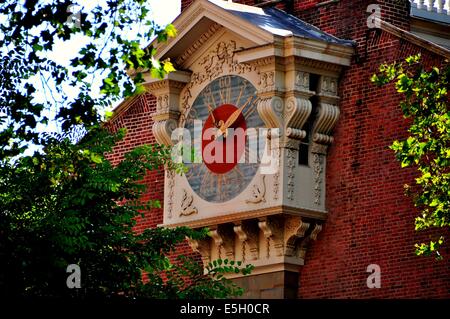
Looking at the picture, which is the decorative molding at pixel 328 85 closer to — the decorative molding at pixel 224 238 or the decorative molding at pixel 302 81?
the decorative molding at pixel 302 81

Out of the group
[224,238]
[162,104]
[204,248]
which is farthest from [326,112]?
[162,104]

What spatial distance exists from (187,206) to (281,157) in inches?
105

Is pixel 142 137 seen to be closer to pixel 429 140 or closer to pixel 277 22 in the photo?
pixel 277 22

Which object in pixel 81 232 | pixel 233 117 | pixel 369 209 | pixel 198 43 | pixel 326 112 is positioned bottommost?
pixel 81 232

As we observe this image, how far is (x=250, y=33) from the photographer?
37625 mm

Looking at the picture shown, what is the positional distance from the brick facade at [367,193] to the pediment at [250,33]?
53 cm

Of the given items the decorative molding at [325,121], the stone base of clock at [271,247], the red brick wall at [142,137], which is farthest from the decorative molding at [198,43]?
the stone base of clock at [271,247]

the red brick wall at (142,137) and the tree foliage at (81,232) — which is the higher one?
the red brick wall at (142,137)

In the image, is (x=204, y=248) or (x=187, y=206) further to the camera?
(x=204, y=248)

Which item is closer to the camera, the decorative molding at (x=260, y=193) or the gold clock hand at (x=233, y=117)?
the decorative molding at (x=260, y=193)

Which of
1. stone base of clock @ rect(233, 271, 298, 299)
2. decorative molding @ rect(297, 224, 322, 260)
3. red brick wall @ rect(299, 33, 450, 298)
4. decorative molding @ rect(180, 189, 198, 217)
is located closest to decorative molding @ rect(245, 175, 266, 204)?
decorative molding @ rect(297, 224, 322, 260)

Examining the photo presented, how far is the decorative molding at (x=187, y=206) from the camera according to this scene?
38.7m

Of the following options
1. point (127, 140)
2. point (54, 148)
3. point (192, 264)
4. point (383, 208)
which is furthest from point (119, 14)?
point (127, 140)

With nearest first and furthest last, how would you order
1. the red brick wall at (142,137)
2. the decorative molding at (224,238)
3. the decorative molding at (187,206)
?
1. the decorative molding at (224,238)
2. the decorative molding at (187,206)
3. the red brick wall at (142,137)
